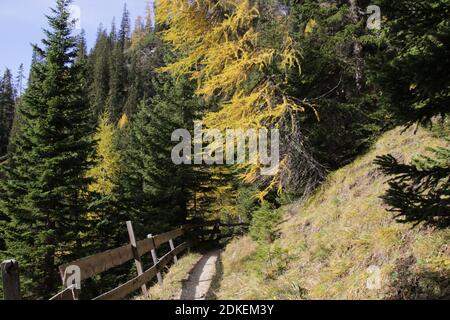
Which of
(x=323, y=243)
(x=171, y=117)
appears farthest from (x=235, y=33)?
(x=171, y=117)

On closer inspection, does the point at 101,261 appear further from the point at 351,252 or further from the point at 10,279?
the point at 351,252

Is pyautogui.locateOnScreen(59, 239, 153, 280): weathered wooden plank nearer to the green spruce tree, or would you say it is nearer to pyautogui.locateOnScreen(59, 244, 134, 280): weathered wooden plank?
pyautogui.locateOnScreen(59, 244, 134, 280): weathered wooden plank

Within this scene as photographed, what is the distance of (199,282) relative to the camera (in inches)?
441

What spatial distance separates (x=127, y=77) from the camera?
109938mm

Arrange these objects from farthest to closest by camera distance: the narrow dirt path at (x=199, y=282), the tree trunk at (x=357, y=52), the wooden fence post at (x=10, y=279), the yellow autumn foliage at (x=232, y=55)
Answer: the tree trunk at (x=357, y=52)
the yellow autumn foliage at (x=232, y=55)
the narrow dirt path at (x=199, y=282)
the wooden fence post at (x=10, y=279)

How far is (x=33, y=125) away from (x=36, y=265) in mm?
6345

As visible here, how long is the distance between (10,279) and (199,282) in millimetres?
7760

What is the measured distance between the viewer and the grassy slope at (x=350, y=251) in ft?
20.3

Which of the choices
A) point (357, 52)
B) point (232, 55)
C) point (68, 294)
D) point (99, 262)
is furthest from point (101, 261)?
point (357, 52)

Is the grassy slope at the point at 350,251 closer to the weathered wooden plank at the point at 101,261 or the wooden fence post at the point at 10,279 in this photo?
the weathered wooden plank at the point at 101,261

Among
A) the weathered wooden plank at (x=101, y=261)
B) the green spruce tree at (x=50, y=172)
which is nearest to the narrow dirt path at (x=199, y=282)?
the weathered wooden plank at (x=101, y=261)

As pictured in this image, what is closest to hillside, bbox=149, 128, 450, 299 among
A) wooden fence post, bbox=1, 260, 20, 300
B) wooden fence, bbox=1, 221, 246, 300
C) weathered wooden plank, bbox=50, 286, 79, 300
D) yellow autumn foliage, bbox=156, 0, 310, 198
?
wooden fence, bbox=1, 221, 246, 300

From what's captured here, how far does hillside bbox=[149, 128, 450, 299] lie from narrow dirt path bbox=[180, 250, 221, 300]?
1.32 ft
